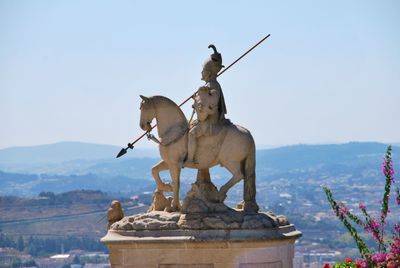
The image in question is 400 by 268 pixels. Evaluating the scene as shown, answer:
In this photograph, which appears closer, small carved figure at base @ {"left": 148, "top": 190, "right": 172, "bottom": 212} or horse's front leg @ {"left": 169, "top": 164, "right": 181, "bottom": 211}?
horse's front leg @ {"left": 169, "top": 164, "right": 181, "bottom": 211}

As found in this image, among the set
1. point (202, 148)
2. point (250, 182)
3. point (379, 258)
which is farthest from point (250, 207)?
point (379, 258)

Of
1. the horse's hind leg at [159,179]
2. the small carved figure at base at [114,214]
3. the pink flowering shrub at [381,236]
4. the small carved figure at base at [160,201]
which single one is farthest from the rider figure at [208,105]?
the pink flowering shrub at [381,236]

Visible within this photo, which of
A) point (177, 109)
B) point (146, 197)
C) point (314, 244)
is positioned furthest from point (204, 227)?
point (314, 244)

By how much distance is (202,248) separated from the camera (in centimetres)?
2116

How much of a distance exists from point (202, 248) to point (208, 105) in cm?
218

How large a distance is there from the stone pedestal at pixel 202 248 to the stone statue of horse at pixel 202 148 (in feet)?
2.61

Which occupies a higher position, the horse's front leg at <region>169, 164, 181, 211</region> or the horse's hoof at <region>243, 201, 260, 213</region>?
the horse's front leg at <region>169, 164, 181, 211</region>

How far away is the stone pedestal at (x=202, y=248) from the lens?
21.1 m

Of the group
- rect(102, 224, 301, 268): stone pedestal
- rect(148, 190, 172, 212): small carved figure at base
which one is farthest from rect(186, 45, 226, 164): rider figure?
rect(102, 224, 301, 268): stone pedestal

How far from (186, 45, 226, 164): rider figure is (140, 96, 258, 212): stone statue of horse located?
0.33ft

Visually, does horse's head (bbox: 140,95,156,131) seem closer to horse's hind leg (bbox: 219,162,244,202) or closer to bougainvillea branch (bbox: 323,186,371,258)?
horse's hind leg (bbox: 219,162,244,202)

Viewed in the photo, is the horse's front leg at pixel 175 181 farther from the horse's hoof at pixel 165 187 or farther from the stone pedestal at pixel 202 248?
the stone pedestal at pixel 202 248

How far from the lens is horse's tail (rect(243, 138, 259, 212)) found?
21891mm

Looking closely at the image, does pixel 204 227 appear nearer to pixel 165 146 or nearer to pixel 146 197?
pixel 165 146
